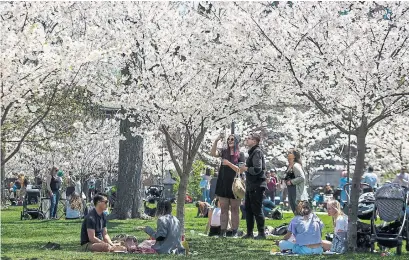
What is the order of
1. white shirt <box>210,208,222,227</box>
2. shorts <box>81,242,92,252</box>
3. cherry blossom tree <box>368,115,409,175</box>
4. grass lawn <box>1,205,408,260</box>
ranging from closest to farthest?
1. grass lawn <box>1,205,408,260</box>
2. shorts <box>81,242,92,252</box>
3. white shirt <box>210,208,222,227</box>
4. cherry blossom tree <box>368,115,409,175</box>

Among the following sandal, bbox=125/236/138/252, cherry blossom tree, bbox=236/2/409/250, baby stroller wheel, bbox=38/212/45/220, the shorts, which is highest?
cherry blossom tree, bbox=236/2/409/250

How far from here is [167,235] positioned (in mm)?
12305

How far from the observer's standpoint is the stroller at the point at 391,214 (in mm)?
12328

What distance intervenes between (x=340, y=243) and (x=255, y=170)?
8.85 feet

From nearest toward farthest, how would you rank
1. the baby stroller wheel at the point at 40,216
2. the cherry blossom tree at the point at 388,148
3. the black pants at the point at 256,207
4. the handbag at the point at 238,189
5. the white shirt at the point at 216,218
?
the black pants at the point at 256,207, the handbag at the point at 238,189, the white shirt at the point at 216,218, the baby stroller wheel at the point at 40,216, the cherry blossom tree at the point at 388,148

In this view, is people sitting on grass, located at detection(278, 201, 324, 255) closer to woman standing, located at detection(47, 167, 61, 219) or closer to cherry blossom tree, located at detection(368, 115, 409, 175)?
woman standing, located at detection(47, 167, 61, 219)

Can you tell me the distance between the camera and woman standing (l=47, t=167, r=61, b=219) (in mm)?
23977

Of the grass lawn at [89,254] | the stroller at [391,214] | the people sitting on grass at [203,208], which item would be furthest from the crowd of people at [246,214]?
the people sitting on grass at [203,208]

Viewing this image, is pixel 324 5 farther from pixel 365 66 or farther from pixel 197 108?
pixel 197 108

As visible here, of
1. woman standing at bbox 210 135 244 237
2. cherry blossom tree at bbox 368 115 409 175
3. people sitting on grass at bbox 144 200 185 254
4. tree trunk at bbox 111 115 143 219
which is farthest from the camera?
Result: cherry blossom tree at bbox 368 115 409 175

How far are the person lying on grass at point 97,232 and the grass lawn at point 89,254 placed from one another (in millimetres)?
243

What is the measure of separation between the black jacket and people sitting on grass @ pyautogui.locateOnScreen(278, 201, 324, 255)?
2.71 m

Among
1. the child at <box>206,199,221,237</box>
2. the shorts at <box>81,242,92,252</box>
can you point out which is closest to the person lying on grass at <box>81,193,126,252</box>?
the shorts at <box>81,242,92,252</box>

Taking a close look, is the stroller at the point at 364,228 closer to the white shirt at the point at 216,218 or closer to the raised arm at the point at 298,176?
the raised arm at the point at 298,176
